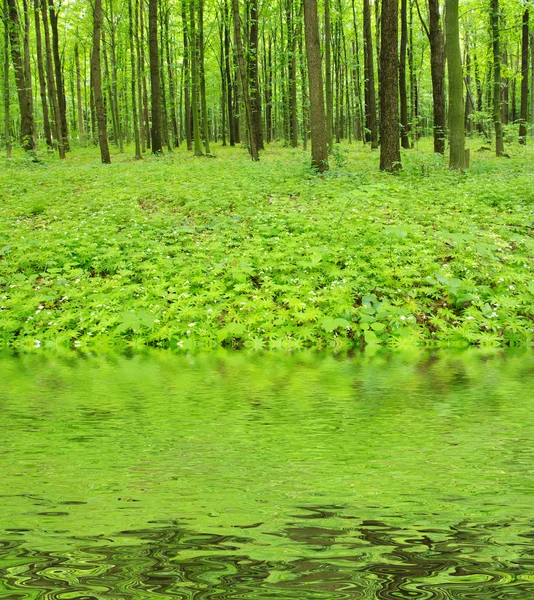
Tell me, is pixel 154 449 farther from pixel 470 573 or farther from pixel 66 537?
pixel 470 573

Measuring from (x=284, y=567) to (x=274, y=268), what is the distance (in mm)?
6655

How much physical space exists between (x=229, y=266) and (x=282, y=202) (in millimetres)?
4422

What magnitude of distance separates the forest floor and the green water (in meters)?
2.32

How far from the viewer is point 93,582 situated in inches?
47.1

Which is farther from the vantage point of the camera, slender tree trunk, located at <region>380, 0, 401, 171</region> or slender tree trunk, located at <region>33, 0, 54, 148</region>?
slender tree trunk, located at <region>33, 0, 54, 148</region>

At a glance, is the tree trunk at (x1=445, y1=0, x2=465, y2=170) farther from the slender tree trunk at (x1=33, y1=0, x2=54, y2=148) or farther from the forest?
the slender tree trunk at (x1=33, y1=0, x2=54, y2=148)

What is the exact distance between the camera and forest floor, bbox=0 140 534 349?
6.16 meters

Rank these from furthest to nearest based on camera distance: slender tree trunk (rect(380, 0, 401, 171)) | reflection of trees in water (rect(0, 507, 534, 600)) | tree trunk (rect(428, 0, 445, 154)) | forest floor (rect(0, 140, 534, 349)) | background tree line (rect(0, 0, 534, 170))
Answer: tree trunk (rect(428, 0, 445, 154)), background tree line (rect(0, 0, 534, 170)), slender tree trunk (rect(380, 0, 401, 171)), forest floor (rect(0, 140, 534, 349)), reflection of trees in water (rect(0, 507, 534, 600))

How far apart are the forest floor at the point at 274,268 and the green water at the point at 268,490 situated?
7.62 feet

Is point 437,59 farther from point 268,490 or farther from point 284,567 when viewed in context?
point 284,567

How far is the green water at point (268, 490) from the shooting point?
1.22 m

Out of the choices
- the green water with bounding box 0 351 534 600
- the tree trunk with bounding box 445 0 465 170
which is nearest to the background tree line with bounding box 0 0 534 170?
the tree trunk with bounding box 445 0 465 170

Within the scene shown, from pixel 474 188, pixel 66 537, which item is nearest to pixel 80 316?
pixel 66 537

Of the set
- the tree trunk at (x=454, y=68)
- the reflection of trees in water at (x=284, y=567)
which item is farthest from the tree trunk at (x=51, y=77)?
the reflection of trees in water at (x=284, y=567)
